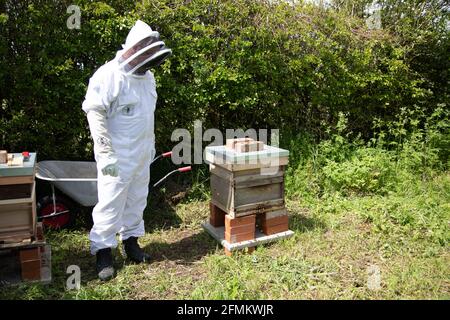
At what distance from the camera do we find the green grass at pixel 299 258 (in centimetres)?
325

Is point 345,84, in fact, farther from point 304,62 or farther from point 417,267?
point 417,267

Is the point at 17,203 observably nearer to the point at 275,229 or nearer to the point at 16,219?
the point at 16,219

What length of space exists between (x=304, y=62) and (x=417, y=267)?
10.2ft

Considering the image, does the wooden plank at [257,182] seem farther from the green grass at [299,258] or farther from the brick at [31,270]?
Result: the brick at [31,270]

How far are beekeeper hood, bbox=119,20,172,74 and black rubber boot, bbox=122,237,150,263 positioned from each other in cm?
150

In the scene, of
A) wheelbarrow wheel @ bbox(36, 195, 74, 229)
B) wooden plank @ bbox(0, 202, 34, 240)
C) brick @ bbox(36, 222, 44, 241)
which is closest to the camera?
wooden plank @ bbox(0, 202, 34, 240)

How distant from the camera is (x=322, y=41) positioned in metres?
5.79

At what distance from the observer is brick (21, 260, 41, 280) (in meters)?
3.36

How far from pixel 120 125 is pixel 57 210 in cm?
140

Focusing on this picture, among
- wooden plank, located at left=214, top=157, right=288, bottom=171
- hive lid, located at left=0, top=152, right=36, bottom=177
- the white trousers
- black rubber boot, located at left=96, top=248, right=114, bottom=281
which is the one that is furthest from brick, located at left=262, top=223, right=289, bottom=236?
hive lid, located at left=0, top=152, right=36, bottom=177
